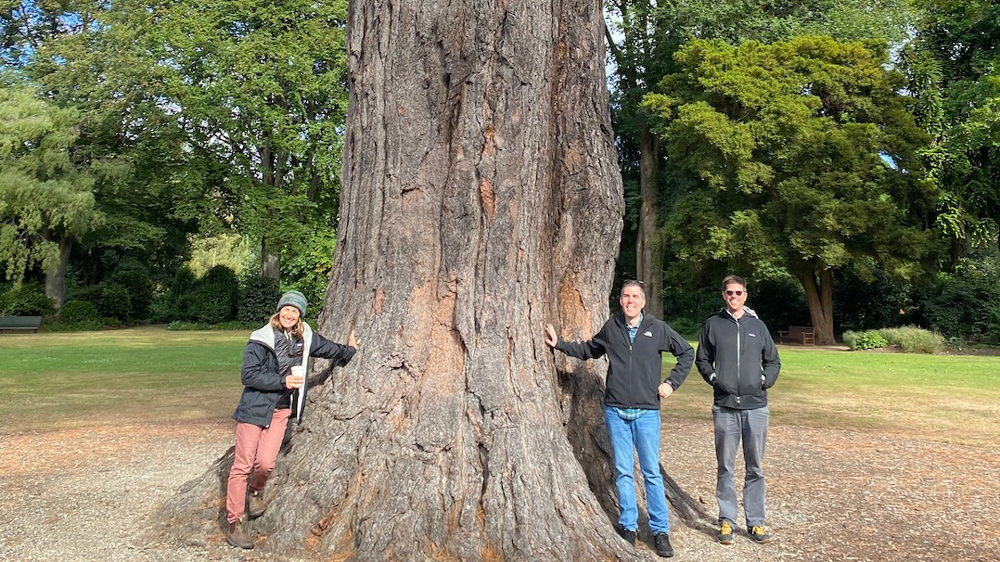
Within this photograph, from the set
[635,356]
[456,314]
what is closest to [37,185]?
[456,314]

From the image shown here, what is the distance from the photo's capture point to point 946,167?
2555cm

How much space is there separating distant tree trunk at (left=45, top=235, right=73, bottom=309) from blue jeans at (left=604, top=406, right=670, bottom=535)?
3449 cm

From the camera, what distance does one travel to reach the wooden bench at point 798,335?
2836 centimetres

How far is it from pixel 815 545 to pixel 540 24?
4151 mm

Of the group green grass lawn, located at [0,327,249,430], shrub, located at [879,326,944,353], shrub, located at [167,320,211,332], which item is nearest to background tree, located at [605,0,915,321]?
shrub, located at [879,326,944,353]

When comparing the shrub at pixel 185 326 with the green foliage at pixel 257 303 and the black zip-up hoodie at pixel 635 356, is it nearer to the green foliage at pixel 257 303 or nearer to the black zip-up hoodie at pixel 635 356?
the green foliage at pixel 257 303

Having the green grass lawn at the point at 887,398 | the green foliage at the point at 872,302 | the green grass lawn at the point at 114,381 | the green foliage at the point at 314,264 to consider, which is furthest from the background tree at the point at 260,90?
the green foliage at the point at 872,302

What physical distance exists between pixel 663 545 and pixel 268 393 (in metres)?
2.78

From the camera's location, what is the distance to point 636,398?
4664mm

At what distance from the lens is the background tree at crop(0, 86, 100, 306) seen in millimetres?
30016

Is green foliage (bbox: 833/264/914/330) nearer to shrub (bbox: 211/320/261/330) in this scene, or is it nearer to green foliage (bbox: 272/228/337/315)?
green foliage (bbox: 272/228/337/315)

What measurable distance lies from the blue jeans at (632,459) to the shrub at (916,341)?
73.2 feet

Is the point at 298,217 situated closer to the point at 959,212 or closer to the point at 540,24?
the point at 959,212

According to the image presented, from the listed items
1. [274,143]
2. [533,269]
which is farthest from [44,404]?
[274,143]
